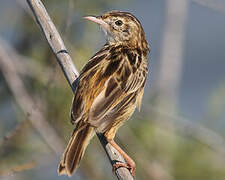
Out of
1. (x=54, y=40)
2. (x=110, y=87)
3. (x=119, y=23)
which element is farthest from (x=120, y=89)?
(x=119, y=23)

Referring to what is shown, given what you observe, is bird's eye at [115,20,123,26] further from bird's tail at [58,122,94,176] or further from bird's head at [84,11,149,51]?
bird's tail at [58,122,94,176]

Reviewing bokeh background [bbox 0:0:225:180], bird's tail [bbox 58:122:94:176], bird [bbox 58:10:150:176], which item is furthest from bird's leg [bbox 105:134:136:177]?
bokeh background [bbox 0:0:225:180]

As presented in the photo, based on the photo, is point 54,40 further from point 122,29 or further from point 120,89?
point 122,29

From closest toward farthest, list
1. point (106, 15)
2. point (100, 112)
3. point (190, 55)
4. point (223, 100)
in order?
1. point (100, 112)
2. point (106, 15)
3. point (223, 100)
4. point (190, 55)

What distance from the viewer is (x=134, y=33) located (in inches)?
244

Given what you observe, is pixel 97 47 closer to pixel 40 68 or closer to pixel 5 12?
pixel 40 68

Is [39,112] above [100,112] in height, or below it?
above

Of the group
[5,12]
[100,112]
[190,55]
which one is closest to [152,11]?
[190,55]

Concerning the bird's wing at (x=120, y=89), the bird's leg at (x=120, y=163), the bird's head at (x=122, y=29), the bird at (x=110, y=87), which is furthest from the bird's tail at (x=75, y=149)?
the bird's head at (x=122, y=29)

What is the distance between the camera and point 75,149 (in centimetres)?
485

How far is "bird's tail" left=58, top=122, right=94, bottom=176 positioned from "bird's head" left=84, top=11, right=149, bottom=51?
132 centimetres

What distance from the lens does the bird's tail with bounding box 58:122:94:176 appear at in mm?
4754

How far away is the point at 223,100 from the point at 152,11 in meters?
5.64

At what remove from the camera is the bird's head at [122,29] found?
594 centimetres
